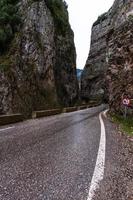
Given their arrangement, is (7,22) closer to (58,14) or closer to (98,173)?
(58,14)

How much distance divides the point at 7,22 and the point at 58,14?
48.9 feet

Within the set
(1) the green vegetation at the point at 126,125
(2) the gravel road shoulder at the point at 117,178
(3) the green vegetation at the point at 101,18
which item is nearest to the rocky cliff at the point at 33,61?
(1) the green vegetation at the point at 126,125

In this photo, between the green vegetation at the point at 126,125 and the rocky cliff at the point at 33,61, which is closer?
the green vegetation at the point at 126,125

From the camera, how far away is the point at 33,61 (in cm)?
3500

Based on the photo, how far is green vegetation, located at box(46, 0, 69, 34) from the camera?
145ft

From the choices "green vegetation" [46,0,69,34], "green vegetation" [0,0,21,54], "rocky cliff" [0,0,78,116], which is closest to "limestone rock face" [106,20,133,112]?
"rocky cliff" [0,0,78,116]

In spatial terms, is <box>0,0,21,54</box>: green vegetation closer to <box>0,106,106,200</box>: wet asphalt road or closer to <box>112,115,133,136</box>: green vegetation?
<box>112,115,133,136</box>: green vegetation

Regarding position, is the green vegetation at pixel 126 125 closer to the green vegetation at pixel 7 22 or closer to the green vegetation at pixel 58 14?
the green vegetation at pixel 7 22

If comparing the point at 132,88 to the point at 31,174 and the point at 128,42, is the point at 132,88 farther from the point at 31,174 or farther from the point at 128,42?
the point at 31,174

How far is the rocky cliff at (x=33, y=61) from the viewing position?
29.5 meters

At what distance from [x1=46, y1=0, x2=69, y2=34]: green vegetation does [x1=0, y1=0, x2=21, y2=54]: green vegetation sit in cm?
925

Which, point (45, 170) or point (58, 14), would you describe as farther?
point (58, 14)

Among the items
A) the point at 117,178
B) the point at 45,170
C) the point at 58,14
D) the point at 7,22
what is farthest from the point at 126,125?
the point at 58,14

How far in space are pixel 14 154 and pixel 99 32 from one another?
10035 centimetres
